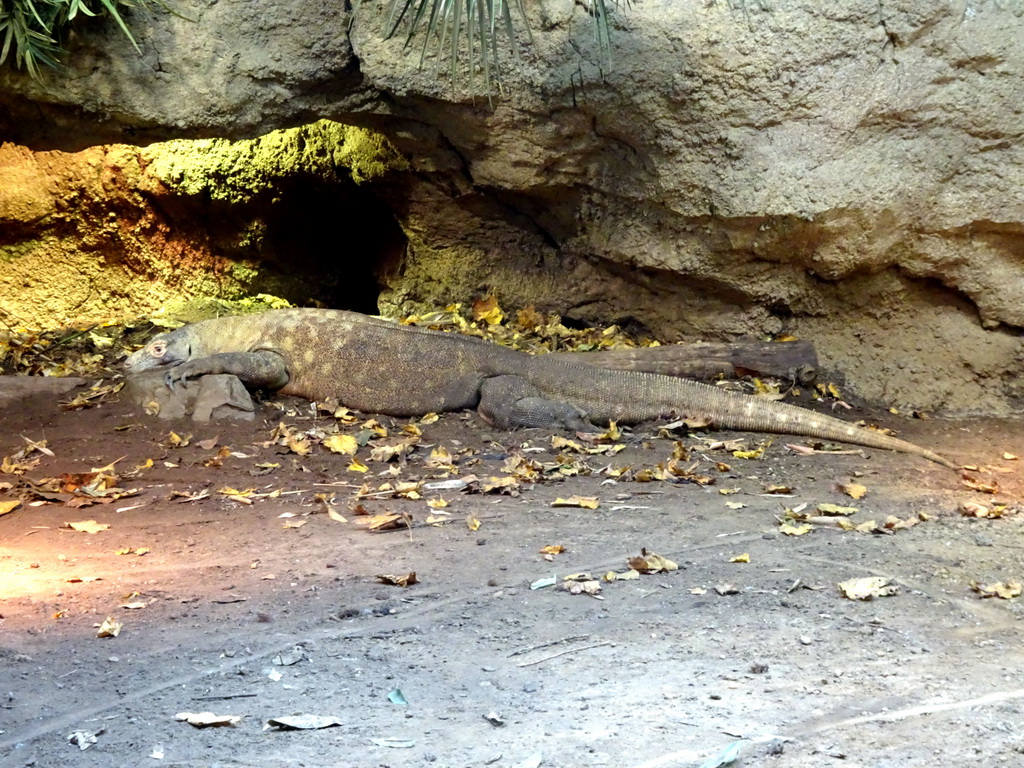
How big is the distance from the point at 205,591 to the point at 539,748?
5.65 feet

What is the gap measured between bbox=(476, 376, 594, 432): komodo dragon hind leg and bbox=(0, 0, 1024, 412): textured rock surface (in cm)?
180

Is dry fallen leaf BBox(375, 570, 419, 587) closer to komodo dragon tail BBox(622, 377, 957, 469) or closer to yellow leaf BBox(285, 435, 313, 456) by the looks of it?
yellow leaf BBox(285, 435, 313, 456)

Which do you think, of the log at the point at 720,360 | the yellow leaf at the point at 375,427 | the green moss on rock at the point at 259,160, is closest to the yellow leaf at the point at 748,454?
the log at the point at 720,360

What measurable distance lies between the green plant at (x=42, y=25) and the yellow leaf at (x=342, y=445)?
2982mm

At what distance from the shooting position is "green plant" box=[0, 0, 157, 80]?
6.35 metres

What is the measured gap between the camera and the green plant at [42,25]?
6352mm

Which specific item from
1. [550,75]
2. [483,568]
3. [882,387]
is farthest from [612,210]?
[483,568]

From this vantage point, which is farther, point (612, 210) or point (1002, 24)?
point (612, 210)

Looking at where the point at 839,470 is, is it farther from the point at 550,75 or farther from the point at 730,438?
the point at 550,75

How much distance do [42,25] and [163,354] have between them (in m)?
2.30

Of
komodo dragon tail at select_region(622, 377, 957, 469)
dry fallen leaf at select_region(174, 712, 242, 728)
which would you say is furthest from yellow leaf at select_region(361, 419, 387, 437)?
dry fallen leaf at select_region(174, 712, 242, 728)

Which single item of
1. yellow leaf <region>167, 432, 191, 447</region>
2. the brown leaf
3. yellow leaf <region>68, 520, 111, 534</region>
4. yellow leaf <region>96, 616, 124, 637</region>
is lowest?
yellow leaf <region>68, 520, 111, 534</region>

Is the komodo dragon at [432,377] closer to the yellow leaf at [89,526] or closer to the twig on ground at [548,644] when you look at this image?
the yellow leaf at [89,526]

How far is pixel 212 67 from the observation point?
22.7 ft
